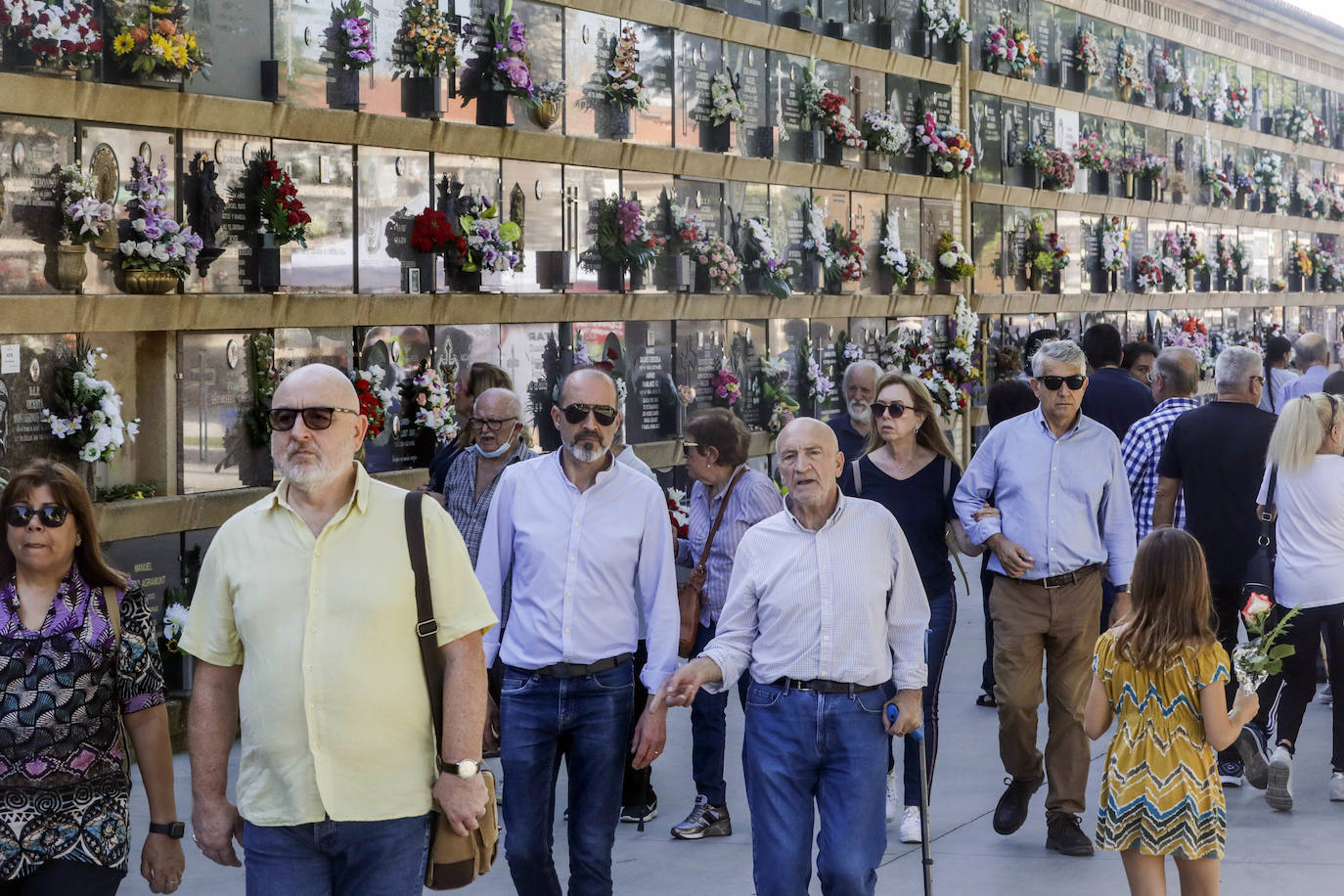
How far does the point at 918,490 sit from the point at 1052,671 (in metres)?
0.75

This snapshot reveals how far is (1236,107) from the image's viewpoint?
21922 millimetres

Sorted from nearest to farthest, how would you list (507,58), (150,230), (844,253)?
1. (150,230)
2. (507,58)
3. (844,253)

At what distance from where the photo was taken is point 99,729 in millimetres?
3844

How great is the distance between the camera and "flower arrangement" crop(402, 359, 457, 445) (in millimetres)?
9391

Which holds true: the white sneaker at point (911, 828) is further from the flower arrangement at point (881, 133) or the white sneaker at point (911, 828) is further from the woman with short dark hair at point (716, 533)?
the flower arrangement at point (881, 133)

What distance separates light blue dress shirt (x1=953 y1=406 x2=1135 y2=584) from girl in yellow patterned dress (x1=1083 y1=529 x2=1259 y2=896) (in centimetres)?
134

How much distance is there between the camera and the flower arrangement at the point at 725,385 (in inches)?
482

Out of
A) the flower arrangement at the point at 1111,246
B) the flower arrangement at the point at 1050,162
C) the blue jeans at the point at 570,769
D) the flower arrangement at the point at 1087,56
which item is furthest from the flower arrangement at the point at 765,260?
the blue jeans at the point at 570,769

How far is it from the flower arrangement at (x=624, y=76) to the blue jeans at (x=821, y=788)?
7.11m

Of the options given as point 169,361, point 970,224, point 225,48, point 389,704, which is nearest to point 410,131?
point 225,48

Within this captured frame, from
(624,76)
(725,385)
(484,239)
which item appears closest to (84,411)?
(484,239)

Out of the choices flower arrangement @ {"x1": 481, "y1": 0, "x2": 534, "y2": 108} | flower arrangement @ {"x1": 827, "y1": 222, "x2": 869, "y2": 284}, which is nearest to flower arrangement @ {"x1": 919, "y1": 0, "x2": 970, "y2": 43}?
flower arrangement @ {"x1": 827, "y1": 222, "x2": 869, "y2": 284}

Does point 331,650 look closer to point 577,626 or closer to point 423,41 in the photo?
point 577,626

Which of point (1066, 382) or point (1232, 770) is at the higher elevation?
point (1066, 382)
